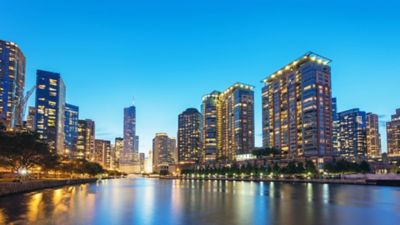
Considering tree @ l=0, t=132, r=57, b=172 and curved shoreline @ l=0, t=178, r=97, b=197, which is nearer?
curved shoreline @ l=0, t=178, r=97, b=197

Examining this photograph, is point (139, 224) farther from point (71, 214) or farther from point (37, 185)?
point (37, 185)

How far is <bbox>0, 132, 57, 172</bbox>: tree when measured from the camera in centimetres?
9394

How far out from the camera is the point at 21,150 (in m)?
99.2

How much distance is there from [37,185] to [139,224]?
70.1 meters

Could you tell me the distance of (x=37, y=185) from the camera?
329 feet

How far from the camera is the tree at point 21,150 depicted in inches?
3698

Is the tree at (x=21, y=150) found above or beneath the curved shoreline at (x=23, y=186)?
above

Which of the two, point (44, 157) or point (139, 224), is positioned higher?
point (44, 157)

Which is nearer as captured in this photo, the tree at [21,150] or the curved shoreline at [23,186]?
the curved shoreline at [23,186]

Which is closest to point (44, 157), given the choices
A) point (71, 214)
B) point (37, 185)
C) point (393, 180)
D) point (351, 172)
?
point (37, 185)

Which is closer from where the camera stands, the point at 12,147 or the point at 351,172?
the point at 12,147

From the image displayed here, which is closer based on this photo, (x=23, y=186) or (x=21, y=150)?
(x=23, y=186)

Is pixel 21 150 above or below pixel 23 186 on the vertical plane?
above

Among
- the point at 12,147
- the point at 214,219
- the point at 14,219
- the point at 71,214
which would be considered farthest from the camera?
the point at 12,147
